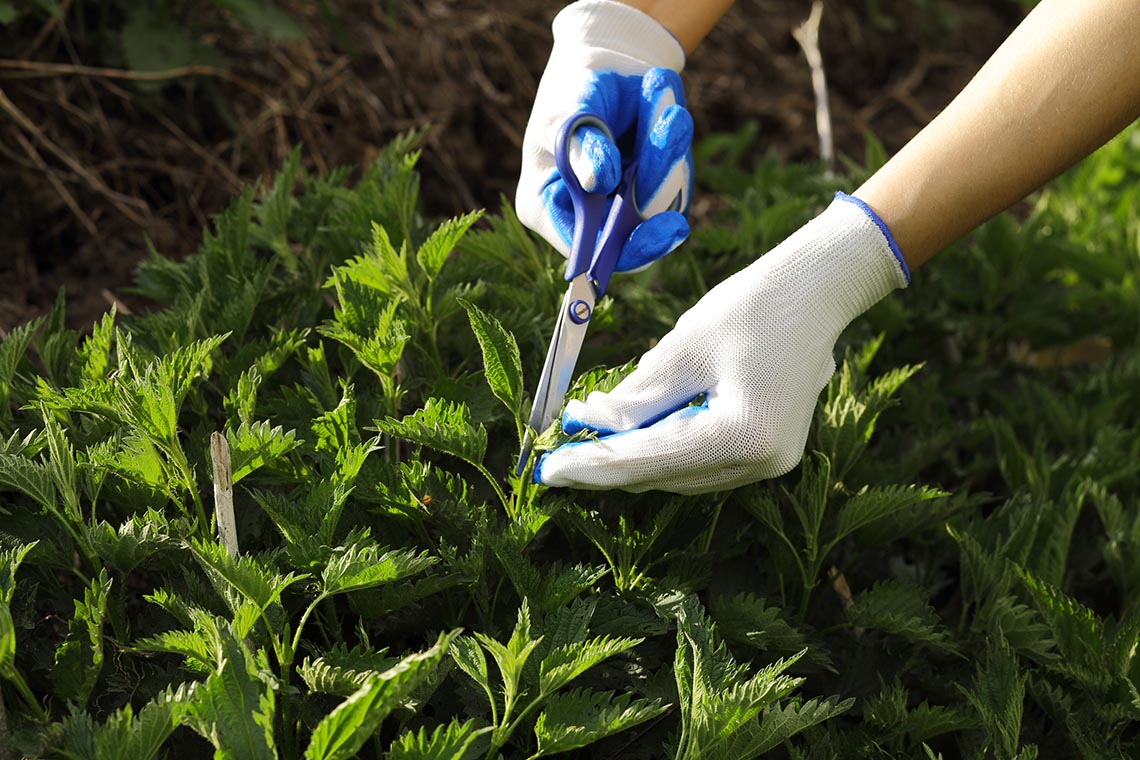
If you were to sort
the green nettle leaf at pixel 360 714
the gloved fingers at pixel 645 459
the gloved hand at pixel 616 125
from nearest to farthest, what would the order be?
the green nettle leaf at pixel 360 714 → the gloved fingers at pixel 645 459 → the gloved hand at pixel 616 125

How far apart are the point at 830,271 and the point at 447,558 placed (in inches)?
23.9

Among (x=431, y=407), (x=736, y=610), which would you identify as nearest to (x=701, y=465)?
(x=736, y=610)

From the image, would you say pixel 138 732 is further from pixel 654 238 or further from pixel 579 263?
pixel 654 238

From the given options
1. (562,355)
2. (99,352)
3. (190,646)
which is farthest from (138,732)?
(562,355)

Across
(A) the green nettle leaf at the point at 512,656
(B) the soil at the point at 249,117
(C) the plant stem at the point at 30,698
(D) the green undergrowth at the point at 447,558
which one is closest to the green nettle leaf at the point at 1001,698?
(D) the green undergrowth at the point at 447,558

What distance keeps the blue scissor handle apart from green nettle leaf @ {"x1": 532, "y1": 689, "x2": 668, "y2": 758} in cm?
57

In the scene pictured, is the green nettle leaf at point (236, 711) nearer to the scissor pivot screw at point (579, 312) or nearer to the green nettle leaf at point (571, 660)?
the green nettle leaf at point (571, 660)

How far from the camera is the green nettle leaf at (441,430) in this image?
1358 mm

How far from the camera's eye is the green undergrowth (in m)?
1.20

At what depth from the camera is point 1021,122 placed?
1.42 m

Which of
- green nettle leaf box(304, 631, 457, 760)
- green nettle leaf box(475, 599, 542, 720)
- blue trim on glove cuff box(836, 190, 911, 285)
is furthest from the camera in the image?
blue trim on glove cuff box(836, 190, 911, 285)

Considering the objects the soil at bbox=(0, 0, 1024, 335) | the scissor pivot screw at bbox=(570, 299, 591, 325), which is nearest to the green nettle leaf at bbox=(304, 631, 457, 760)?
the scissor pivot screw at bbox=(570, 299, 591, 325)

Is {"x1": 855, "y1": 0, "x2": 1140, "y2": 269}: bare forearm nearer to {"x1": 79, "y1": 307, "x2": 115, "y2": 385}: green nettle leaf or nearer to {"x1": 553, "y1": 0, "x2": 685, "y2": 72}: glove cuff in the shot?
{"x1": 553, "y1": 0, "x2": 685, "y2": 72}: glove cuff

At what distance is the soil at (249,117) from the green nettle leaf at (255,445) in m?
1.04
